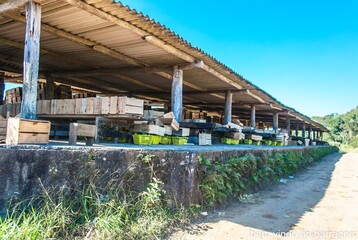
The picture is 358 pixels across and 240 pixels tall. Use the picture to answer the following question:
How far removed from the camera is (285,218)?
17.6 feet

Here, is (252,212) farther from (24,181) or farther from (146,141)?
(24,181)

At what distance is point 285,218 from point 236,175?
1.42 metres

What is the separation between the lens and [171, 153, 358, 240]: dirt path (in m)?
4.46

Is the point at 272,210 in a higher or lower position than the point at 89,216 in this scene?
lower

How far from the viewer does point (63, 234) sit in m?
3.43

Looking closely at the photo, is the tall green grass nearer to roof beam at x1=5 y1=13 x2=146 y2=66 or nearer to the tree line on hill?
roof beam at x1=5 y1=13 x2=146 y2=66

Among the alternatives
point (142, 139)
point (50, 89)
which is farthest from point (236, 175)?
point (50, 89)

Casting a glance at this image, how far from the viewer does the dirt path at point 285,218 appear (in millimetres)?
4461

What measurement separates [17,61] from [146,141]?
6812 mm

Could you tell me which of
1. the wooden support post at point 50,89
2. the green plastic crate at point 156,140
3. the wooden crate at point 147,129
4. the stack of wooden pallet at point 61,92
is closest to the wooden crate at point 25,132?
the wooden crate at point 147,129

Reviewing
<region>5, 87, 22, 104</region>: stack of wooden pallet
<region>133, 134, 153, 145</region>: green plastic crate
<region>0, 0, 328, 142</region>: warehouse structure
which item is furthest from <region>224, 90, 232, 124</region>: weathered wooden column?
<region>5, 87, 22, 104</region>: stack of wooden pallet

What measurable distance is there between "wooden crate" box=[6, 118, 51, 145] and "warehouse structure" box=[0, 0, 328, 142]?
0.84 metres

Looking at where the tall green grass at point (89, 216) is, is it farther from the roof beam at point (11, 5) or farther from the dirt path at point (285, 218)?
the roof beam at point (11, 5)

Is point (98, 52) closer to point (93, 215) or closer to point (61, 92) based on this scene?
point (61, 92)
